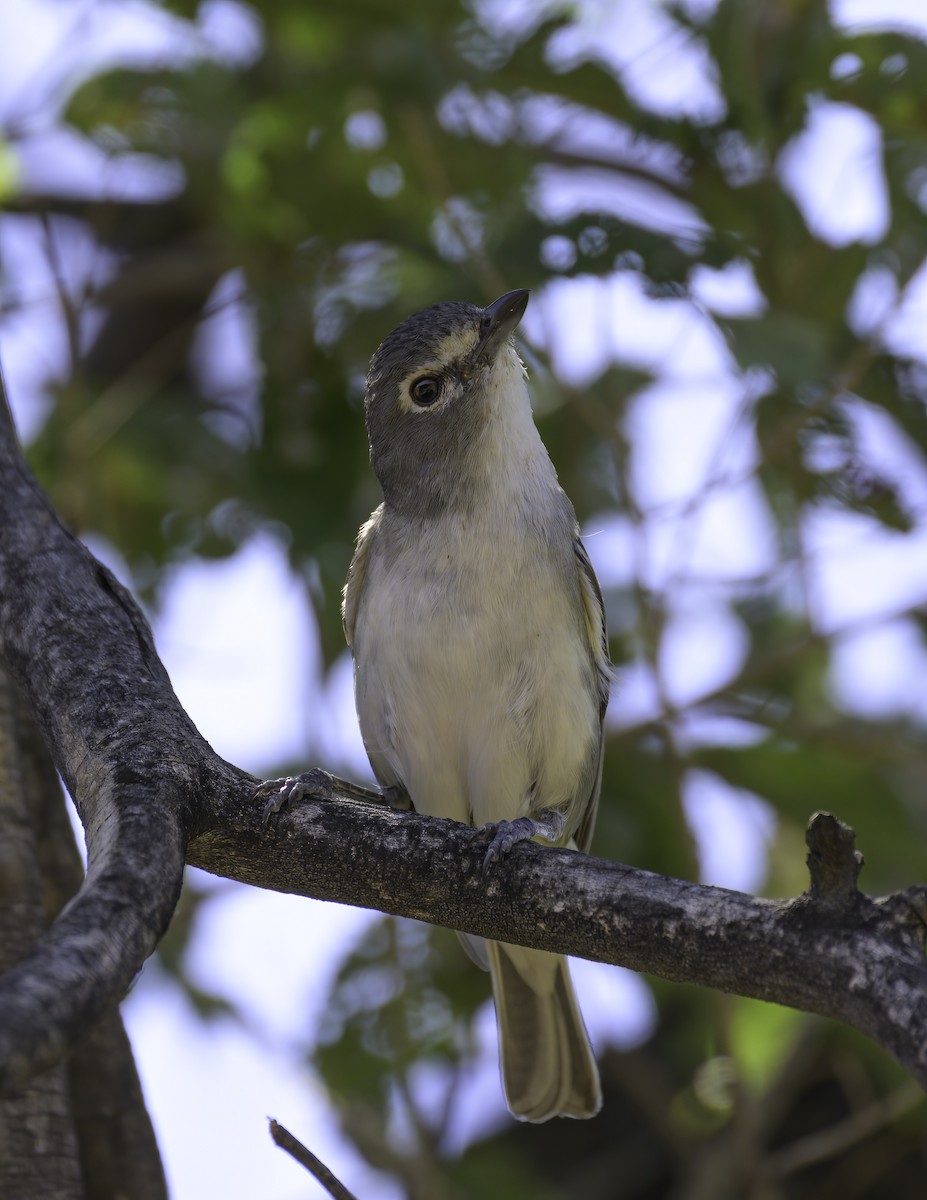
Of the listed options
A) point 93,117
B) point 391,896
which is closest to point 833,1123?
point 391,896

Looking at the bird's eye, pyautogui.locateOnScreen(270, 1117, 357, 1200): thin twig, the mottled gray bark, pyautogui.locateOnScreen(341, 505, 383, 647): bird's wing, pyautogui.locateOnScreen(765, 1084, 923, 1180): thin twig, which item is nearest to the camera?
pyautogui.locateOnScreen(270, 1117, 357, 1200): thin twig

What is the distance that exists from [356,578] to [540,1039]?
5.54 ft

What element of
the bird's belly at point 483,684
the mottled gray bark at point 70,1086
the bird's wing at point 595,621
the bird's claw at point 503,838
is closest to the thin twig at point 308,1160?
the bird's claw at point 503,838

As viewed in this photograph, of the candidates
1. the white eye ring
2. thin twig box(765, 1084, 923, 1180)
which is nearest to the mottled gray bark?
the white eye ring

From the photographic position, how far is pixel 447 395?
448cm

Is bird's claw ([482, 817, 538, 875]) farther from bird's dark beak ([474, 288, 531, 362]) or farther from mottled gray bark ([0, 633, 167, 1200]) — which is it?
bird's dark beak ([474, 288, 531, 362])

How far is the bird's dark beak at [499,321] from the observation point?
14.1 ft

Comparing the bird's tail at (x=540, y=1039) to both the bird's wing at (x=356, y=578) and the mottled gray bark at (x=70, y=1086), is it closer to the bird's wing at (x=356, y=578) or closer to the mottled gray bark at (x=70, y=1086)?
the bird's wing at (x=356, y=578)

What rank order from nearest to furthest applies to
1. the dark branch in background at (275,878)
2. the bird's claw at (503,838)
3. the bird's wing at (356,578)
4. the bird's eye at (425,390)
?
the dark branch in background at (275,878) < the bird's claw at (503,838) < the bird's eye at (425,390) < the bird's wing at (356,578)

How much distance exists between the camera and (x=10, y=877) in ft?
11.7

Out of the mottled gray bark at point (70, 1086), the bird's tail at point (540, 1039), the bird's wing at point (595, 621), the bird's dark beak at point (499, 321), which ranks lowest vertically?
the mottled gray bark at point (70, 1086)

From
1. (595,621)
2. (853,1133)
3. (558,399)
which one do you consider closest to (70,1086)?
(595,621)

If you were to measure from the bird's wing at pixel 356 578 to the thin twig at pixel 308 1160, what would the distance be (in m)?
2.44

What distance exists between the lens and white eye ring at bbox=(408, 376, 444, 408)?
4484 millimetres
